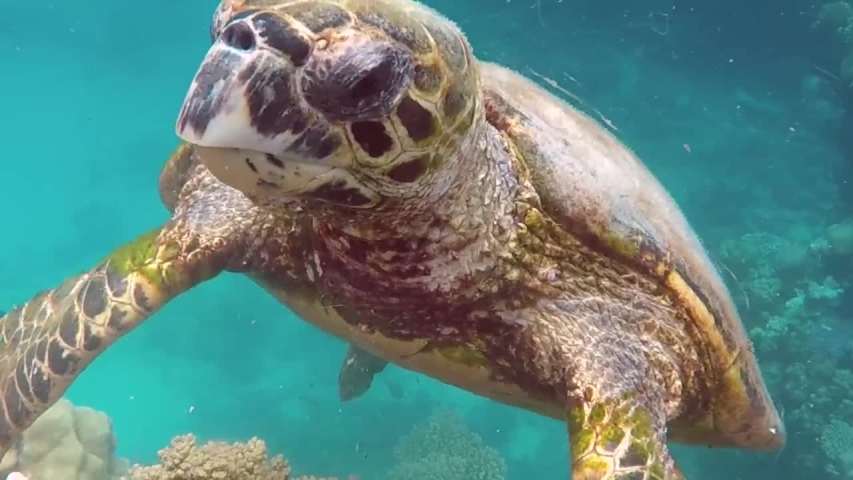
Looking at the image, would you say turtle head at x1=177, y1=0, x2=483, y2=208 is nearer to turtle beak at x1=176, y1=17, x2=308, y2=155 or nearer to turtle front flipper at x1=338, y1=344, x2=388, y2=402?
turtle beak at x1=176, y1=17, x2=308, y2=155

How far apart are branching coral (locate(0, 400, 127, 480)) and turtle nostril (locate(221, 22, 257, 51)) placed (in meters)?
2.94

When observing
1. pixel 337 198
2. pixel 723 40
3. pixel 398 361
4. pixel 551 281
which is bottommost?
pixel 398 361

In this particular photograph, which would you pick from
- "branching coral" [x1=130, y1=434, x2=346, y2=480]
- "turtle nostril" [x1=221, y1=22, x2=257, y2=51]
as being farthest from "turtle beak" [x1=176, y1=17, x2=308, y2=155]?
"branching coral" [x1=130, y1=434, x2=346, y2=480]

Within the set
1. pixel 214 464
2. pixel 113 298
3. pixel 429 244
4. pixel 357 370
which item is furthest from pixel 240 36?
pixel 357 370

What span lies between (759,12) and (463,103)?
1301cm

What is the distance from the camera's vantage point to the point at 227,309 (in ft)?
39.3

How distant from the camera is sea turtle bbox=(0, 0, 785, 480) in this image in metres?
1.08

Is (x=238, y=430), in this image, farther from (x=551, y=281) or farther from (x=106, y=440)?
(x=551, y=281)

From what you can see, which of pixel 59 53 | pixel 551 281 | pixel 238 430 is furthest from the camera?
pixel 59 53

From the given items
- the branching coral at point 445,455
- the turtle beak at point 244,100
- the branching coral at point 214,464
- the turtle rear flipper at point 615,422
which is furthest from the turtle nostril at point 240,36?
the branching coral at point 445,455

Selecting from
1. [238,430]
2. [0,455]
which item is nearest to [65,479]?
[0,455]

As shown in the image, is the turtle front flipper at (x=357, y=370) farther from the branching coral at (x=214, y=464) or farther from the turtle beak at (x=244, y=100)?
the turtle beak at (x=244, y=100)

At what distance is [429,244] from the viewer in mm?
1553

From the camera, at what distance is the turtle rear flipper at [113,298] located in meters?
1.89
